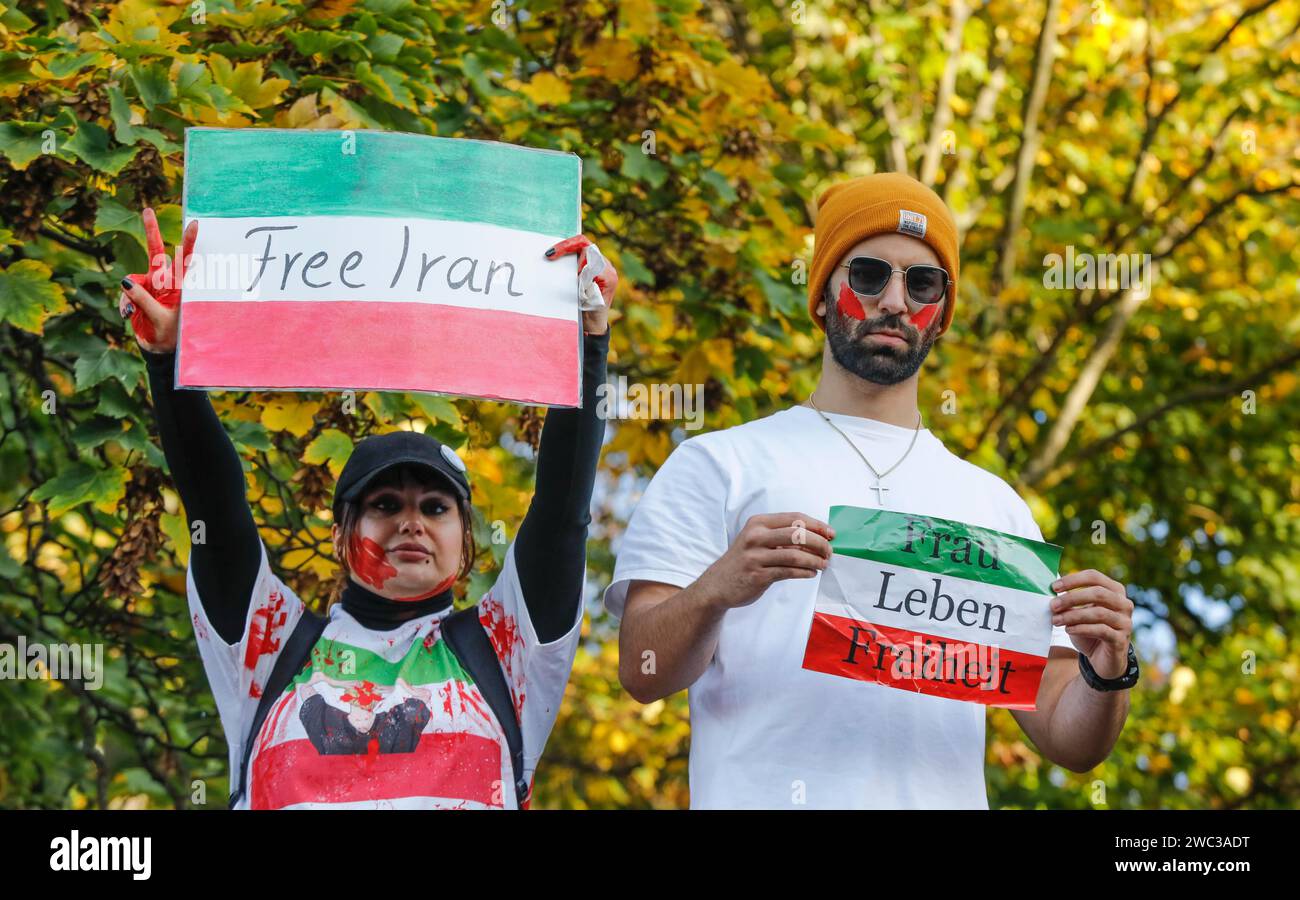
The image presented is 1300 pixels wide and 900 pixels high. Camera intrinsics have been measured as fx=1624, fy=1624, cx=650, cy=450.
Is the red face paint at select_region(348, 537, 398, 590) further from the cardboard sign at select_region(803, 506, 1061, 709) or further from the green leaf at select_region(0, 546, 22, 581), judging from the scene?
the green leaf at select_region(0, 546, 22, 581)

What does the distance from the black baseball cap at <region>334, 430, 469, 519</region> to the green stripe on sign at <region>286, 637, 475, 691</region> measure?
263 mm

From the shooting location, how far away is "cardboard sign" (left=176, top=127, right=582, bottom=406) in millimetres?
2771

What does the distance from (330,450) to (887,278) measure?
1542 millimetres

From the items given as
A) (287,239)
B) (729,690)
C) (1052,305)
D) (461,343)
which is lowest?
(729,690)

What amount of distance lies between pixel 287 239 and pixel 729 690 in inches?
43.6

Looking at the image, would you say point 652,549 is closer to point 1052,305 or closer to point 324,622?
point 324,622

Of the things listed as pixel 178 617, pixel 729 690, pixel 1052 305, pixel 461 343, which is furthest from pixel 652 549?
pixel 1052 305

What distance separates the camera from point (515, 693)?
281 cm

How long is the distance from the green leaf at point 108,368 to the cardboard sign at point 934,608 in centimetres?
203

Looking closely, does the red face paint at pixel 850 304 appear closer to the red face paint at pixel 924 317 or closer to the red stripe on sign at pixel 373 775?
the red face paint at pixel 924 317

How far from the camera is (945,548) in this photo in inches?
109

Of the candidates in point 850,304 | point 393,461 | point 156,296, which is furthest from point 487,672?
point 850,304

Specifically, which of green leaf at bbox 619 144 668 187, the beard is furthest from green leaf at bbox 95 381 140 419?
the beard

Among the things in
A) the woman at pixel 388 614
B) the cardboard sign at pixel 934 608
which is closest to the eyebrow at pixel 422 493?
the woman at pixel 388 614
